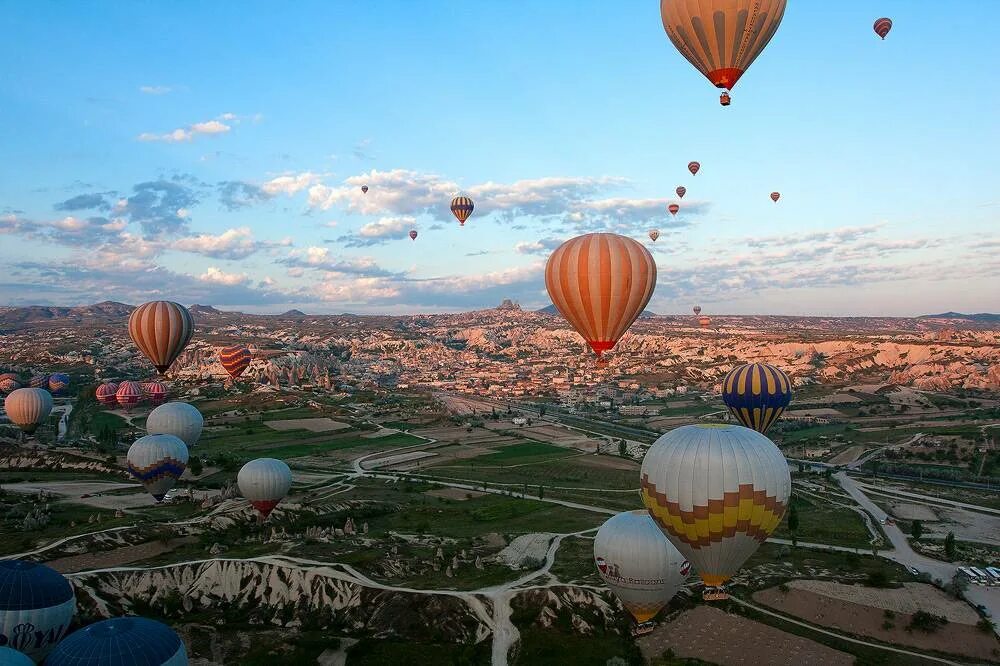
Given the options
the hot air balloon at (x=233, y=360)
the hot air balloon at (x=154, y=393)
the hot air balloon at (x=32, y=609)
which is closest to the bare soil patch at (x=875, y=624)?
the hot air balloon at (x=32, y=609)

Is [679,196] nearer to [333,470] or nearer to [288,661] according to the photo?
[333,470]

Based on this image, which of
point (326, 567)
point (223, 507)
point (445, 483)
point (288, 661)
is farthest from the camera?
point (445, 483)

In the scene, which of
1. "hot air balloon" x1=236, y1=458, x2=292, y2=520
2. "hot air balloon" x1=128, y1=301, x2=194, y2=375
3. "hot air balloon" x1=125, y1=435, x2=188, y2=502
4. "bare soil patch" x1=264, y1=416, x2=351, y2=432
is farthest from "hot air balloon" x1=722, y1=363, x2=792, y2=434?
"bare soil patch" x1=264, y1=416, x2=351, y2=432

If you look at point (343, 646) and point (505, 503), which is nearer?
point (343, 646)

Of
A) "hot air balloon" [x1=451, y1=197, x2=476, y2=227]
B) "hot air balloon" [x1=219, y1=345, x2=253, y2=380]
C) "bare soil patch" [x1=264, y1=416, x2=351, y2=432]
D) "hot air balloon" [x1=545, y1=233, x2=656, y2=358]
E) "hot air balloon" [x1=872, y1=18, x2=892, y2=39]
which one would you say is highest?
"hot air balloon" [x1=872, y1=18, x2=892, y2=39]

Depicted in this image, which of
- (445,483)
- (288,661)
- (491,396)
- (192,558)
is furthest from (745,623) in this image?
(491,396)

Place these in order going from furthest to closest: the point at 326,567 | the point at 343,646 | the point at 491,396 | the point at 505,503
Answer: the point at 491,396
the point at 505,503
the point at 326,567
the point at 343,646

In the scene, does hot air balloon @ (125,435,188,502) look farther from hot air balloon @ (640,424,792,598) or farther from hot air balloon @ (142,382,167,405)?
hot air balloon @ (142,382,167,405)
